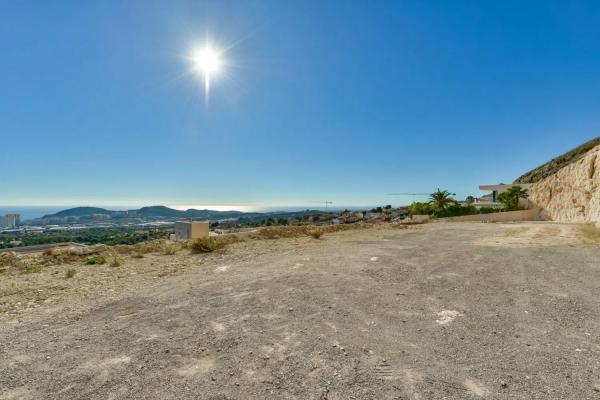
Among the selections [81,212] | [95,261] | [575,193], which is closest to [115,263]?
[95,261]

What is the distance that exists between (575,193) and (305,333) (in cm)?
3029

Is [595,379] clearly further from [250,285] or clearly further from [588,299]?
[250,285]

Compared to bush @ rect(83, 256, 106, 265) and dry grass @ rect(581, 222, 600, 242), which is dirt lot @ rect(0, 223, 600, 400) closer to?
bush @ rect(83, 256, 106, 265)

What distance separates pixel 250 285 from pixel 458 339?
3.84 metres

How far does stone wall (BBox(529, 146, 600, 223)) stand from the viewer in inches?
858

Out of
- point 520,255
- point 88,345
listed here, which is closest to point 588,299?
point 520,255

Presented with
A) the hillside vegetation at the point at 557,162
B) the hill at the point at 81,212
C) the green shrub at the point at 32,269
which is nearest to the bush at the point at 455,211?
the green shrub at the point at 32,269

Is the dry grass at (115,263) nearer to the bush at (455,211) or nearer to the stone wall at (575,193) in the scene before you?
the stone wall at (575,193)

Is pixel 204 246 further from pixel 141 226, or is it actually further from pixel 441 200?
pixel 141 226

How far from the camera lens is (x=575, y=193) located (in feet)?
80.3

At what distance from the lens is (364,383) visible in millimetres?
2918

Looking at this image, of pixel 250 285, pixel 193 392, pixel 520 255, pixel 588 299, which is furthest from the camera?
pixel 520 255

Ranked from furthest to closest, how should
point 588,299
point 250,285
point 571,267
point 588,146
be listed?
point 588,146 → point 571,267 → point 250,285 → point 588,299

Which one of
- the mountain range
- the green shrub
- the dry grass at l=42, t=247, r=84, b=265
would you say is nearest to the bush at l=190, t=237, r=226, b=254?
the dry grass at l=42, t=247, r=84, b=265
